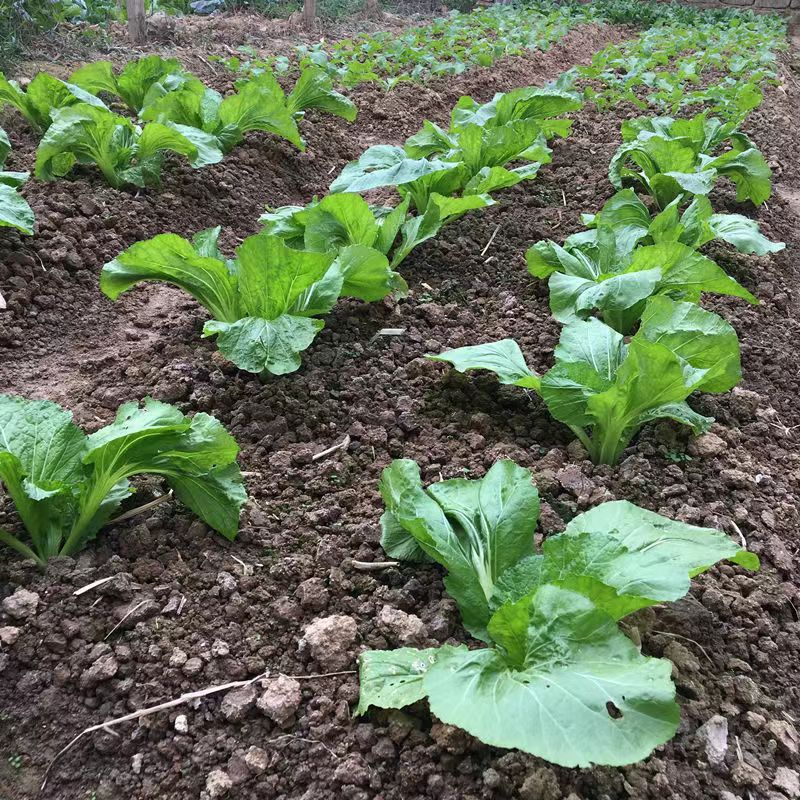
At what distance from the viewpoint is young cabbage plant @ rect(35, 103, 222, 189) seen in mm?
4055

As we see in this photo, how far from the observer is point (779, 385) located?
3.31 metres

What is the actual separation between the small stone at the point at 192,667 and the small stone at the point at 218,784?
255 millimetres

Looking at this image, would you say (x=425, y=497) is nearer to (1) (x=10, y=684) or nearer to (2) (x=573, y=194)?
(1) (x=10, y=684)

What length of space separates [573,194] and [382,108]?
271 cm

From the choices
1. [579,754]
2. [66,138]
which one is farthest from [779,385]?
[66,138]

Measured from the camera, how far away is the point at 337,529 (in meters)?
2.27

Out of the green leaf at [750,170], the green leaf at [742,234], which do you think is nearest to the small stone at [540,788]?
the green leaf at [742,234]

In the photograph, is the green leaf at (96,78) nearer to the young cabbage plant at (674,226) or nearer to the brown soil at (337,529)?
the brown soil at (337,529)

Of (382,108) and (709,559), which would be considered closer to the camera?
(709,559)

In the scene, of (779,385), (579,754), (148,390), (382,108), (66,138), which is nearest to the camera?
(579,754)

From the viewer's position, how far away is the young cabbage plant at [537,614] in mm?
1430

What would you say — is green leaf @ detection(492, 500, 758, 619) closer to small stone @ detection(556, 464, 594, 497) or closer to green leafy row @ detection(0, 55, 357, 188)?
small stone @ detection(556, 464, 594, 497)

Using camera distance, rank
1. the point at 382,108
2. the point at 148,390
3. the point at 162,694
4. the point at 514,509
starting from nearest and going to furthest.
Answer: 1. the point at 162,694
2. the point at 514,509
3. the point at 148,390
4. the point at 382,108

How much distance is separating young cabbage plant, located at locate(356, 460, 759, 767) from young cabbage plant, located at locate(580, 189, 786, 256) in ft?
6.43
